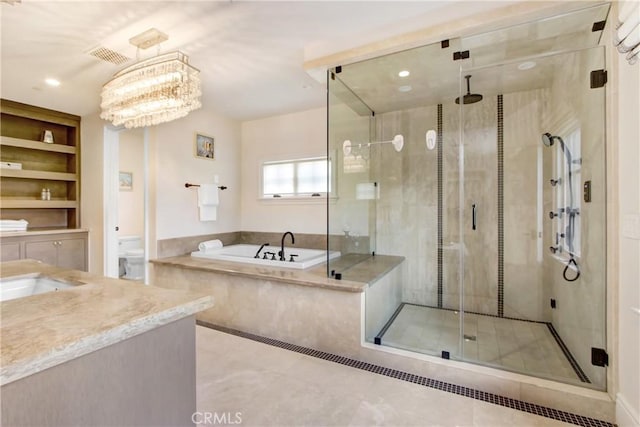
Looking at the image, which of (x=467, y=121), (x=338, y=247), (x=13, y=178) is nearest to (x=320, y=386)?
(x=338, y=247)

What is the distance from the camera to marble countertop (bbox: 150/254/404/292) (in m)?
2.55

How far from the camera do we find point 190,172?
13.3 ft

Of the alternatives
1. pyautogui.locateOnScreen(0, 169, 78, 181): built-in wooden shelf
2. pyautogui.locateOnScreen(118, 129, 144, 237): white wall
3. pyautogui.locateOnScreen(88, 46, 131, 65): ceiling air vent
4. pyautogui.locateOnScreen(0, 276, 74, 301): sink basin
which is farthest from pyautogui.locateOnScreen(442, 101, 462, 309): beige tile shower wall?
pyautogui.locateOnScreen(0, 169, 78, 181): built-in wooden shelf

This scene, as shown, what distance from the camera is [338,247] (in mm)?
3148

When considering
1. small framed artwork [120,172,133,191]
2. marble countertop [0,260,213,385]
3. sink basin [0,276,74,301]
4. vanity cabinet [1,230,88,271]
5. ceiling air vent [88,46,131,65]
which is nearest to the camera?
marble countertop [0,260,213,385]

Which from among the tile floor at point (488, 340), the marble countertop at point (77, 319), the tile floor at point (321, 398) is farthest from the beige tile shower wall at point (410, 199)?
the marble countertop at point (77, 319)

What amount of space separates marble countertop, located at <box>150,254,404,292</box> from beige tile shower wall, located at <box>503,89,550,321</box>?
4.02 feet

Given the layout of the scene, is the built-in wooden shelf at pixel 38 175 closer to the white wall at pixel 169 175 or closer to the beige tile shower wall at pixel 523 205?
the white wall at pixel 169 175

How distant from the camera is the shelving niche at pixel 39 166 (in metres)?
3.68

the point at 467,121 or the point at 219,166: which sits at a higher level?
the point at 467,121

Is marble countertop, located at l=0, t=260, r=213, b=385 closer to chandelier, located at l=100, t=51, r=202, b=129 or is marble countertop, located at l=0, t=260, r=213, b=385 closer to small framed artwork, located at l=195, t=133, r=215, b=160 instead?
chandelier, located at l=100, t=51, r=202, b=129

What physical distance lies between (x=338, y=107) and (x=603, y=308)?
2.67 meters

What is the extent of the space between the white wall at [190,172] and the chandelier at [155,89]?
4.39ft

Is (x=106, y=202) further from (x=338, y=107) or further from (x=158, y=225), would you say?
(x=338, y=107)
